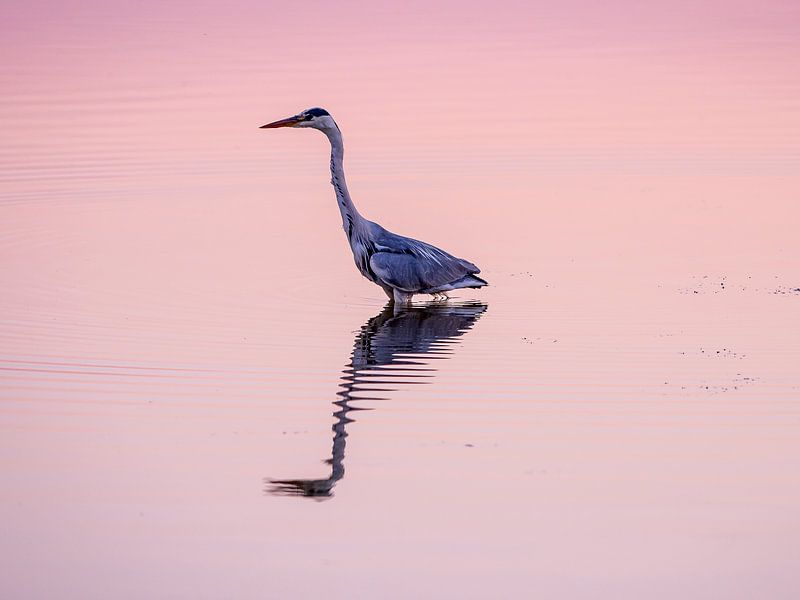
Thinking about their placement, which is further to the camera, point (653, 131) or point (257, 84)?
point (257, 84)

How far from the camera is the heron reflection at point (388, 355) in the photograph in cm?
891

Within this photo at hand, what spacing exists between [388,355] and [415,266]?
7.58 feet

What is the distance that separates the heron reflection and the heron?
0.72 ft

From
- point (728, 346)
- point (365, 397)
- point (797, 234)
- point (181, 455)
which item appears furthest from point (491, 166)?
point (181, 455)

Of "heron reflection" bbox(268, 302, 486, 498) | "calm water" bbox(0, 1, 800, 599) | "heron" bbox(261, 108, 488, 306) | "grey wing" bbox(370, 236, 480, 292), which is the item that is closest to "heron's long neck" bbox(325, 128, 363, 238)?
"heron" bbox(261, 108, 488, 306)

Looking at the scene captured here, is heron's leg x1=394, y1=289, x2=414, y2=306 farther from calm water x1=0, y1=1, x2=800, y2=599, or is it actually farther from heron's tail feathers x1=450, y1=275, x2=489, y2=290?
heron's tail feathers x1=450, y1=275, x2=489, y2=290

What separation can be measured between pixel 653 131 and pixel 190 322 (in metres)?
11.7

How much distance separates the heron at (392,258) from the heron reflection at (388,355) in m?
0.22

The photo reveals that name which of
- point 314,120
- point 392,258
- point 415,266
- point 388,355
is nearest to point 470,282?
point 415,266

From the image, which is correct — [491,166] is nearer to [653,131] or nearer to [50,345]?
[653,131]

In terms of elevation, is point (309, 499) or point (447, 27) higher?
point (447, 27)

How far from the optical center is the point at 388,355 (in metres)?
12.1

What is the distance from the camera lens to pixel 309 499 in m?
8.48

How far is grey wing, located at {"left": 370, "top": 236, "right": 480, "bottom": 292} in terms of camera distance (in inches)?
561
